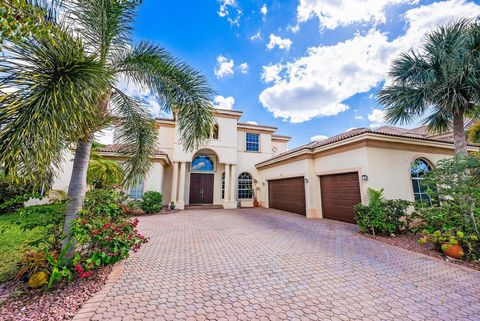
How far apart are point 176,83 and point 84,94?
276 cm

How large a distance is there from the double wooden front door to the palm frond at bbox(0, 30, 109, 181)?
1517cm

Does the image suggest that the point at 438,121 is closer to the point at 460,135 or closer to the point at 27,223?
the point at 460,135

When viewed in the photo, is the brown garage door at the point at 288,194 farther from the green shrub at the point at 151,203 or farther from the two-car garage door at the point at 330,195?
the green shrub at the point at 151,203

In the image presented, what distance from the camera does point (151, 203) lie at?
43.3ft

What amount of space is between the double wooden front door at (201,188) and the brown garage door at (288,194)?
18.8 ft

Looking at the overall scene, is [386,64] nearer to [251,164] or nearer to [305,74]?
[305,74]

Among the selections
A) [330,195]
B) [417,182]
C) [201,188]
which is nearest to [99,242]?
[330,195]

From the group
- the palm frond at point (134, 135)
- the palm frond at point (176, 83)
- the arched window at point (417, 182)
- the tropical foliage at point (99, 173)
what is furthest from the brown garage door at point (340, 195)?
the tropical foliage at point (99, 173)

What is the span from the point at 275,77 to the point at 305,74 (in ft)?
7.15

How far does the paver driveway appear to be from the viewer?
9.54 ft

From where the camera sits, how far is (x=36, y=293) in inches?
126

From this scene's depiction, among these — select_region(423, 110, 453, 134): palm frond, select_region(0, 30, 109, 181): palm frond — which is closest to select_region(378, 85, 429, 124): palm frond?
select_region(423, 110, 453, 134): palm frond

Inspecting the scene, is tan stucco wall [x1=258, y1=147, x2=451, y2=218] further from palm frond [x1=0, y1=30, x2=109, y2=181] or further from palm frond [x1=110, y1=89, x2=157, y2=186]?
palm frond [x1=0, y1=30, x2=109, y2=181]

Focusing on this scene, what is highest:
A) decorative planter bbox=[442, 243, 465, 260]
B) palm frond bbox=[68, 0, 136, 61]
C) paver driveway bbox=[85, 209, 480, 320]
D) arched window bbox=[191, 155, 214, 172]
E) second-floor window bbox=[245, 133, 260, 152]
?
second-floor window bbox=[245, 133, 260, 152]
